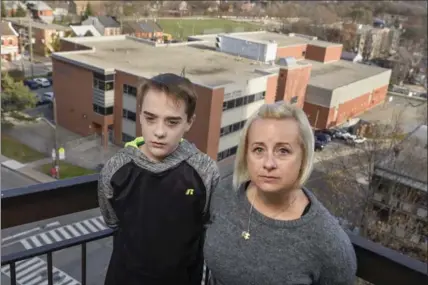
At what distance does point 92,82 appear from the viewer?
602 inches

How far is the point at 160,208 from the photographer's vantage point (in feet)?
4.54

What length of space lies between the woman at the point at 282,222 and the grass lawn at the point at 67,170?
12.2 meters

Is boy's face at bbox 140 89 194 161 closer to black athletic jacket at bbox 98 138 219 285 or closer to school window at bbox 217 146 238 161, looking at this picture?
black athletic jacket at bbox 98 138 219 285

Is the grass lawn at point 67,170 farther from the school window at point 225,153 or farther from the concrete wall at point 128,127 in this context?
the school window at point 225,153

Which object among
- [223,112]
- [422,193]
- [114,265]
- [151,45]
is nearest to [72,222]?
[223,112]

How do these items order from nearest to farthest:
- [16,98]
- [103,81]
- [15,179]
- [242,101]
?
[15,179]
[242,101]
[103,81]
[16,98]

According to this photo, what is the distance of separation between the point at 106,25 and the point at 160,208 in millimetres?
29122

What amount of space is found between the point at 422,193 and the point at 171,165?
1005cm

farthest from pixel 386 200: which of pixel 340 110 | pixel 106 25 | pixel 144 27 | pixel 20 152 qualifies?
pixel 106 25

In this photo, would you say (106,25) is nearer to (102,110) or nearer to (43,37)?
(43,37)

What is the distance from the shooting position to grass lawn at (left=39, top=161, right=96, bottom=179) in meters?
12.9

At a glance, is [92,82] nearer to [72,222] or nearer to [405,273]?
[72,222]

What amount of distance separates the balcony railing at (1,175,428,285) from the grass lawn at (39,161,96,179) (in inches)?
453

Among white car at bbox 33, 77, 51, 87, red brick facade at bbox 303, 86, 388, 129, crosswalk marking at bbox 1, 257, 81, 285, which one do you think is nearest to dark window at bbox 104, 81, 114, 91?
red brick facade at bbox 303, 86, 388, 129
